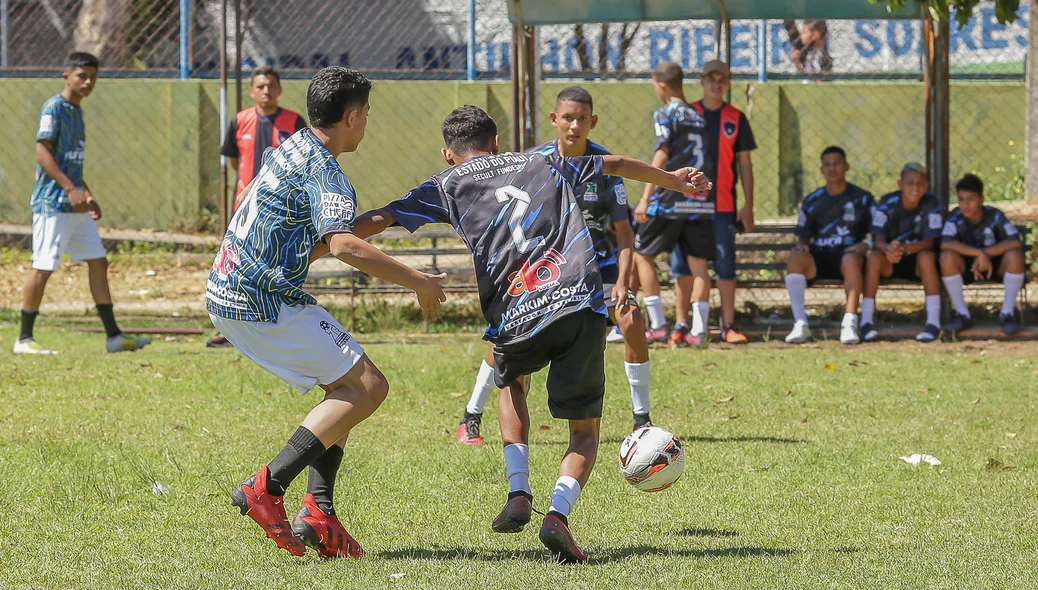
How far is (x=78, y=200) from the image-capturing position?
9.65 m

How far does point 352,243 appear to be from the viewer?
Answer: 4.17 metres

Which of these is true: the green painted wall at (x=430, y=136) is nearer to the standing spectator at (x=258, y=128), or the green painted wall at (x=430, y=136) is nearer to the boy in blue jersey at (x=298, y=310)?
the standing spectator at (x=258, y=128)

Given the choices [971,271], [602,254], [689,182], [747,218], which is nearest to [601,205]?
[602,254]

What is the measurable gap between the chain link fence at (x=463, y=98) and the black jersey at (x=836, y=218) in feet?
14.4

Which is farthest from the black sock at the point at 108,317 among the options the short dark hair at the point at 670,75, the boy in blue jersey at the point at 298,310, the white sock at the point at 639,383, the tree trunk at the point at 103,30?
the tree trunk at the point at 103,30

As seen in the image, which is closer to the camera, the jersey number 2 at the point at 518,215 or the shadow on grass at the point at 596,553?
the shadow on grass at the point at 596,553

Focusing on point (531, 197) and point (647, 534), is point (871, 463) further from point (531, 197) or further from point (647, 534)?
point (531, 197)

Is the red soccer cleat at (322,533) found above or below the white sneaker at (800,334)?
above

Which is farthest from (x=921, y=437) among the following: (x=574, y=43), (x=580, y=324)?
(x=574, y=43)

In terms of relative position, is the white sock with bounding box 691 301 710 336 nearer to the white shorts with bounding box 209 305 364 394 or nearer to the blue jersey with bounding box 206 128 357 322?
the white shorts with bounding box 209 305 364 394

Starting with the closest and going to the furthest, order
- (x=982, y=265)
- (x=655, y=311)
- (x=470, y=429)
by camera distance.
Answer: (x=470, y=429)
(x=655, y=311)
(x=982, y=265)

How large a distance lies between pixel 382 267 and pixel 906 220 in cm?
783

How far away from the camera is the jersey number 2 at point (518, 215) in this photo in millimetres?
4629

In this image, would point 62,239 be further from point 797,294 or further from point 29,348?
point 797,294
